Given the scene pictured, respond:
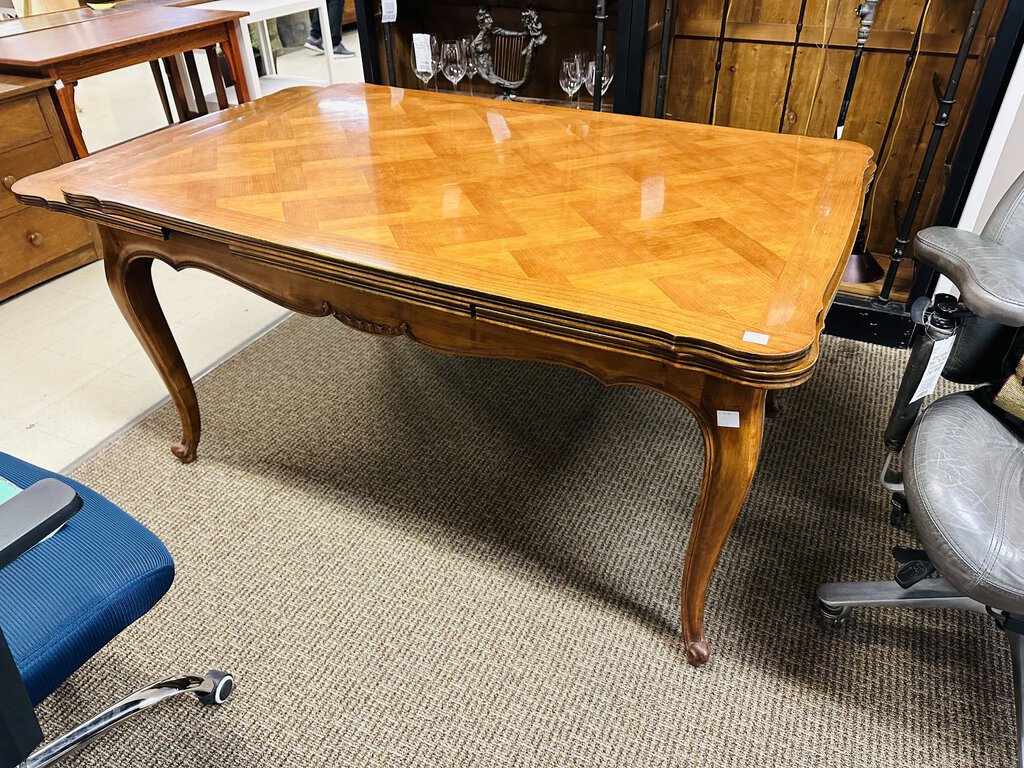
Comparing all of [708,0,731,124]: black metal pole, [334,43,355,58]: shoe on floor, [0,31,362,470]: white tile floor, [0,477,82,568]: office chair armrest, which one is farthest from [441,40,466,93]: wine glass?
[334,43,355,58]: shoe on floor

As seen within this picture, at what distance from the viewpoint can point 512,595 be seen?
1.46m

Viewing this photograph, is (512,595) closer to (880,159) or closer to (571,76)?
(571,76)

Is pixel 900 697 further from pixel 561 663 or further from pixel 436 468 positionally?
pixel 436 468

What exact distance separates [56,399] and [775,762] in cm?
207

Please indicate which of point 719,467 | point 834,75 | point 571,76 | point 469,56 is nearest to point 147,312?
point 719,467

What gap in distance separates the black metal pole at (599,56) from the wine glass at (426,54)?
21.0 inches

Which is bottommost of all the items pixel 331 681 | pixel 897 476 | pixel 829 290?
pixel 331 681

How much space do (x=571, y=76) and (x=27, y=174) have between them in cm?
194

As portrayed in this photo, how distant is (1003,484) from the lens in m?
1.06

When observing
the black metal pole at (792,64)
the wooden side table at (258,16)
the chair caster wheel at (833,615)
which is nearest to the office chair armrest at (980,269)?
the chair caster wheel at (833,615)

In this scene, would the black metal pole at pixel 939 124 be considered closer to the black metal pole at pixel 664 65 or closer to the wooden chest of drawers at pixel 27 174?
the black metal pole at pixel 664 65

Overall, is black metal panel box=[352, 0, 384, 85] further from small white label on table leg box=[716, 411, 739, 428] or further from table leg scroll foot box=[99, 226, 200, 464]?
small white label on table leg box=[716, 411, 739, 428]

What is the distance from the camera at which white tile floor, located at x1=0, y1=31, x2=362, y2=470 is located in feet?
6.37

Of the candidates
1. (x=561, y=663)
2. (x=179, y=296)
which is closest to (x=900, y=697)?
(x=561, y=663)
